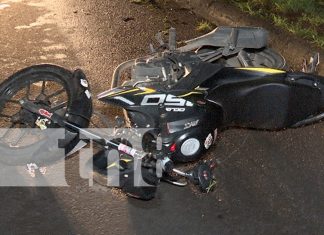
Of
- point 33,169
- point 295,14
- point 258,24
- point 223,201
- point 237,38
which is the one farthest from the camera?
point 295,14

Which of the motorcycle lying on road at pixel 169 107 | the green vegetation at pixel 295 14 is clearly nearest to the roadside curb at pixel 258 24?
the green vegetation at pixel 295 14

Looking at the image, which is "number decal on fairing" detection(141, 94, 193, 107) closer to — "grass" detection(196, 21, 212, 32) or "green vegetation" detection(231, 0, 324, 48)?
"green vegetation" detection(231, 0, 324, 48)

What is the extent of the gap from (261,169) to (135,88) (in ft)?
4.70

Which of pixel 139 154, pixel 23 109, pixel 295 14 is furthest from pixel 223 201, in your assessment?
pixel 295 14

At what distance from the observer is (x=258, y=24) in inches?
269

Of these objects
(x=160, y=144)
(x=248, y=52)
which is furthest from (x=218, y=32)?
(x=160, y=144)

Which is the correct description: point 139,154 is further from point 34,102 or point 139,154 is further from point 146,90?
point 34,102

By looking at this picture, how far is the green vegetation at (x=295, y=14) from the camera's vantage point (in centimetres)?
641

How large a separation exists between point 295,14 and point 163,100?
3954 mm

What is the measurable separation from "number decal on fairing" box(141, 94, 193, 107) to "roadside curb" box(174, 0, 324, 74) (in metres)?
2.50

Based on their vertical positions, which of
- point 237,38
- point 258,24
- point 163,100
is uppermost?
point 237,38

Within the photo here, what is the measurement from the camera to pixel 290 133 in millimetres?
5008

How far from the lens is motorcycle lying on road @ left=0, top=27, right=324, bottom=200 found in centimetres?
370

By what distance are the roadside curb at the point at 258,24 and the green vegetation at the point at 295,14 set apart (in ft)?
0.34
